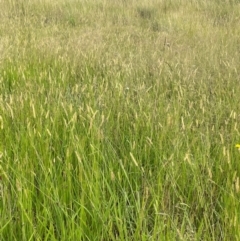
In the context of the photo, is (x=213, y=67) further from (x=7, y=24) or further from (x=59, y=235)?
(x=7, y=24)

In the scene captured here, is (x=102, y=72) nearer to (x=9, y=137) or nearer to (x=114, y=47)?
(x=114, y=47)

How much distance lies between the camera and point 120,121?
6.72ft

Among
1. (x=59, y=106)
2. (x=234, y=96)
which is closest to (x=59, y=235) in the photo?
(x=59, y=106)

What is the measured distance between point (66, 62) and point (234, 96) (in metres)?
1.47

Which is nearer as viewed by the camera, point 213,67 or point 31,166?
point 31,166

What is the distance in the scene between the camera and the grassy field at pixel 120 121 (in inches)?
50.0

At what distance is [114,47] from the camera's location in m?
3.92

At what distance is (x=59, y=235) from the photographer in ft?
4.02

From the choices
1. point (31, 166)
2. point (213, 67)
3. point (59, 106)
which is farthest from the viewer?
point (213, 67)

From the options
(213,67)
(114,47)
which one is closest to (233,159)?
(213,67)

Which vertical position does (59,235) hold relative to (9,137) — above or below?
below

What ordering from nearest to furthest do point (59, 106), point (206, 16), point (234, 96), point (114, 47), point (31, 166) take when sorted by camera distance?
point (31, 166), point (59, 106), point (234, 96), point (114, 47), point (206, 16)

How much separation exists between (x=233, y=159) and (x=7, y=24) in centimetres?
401

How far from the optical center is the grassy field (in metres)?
1.27
